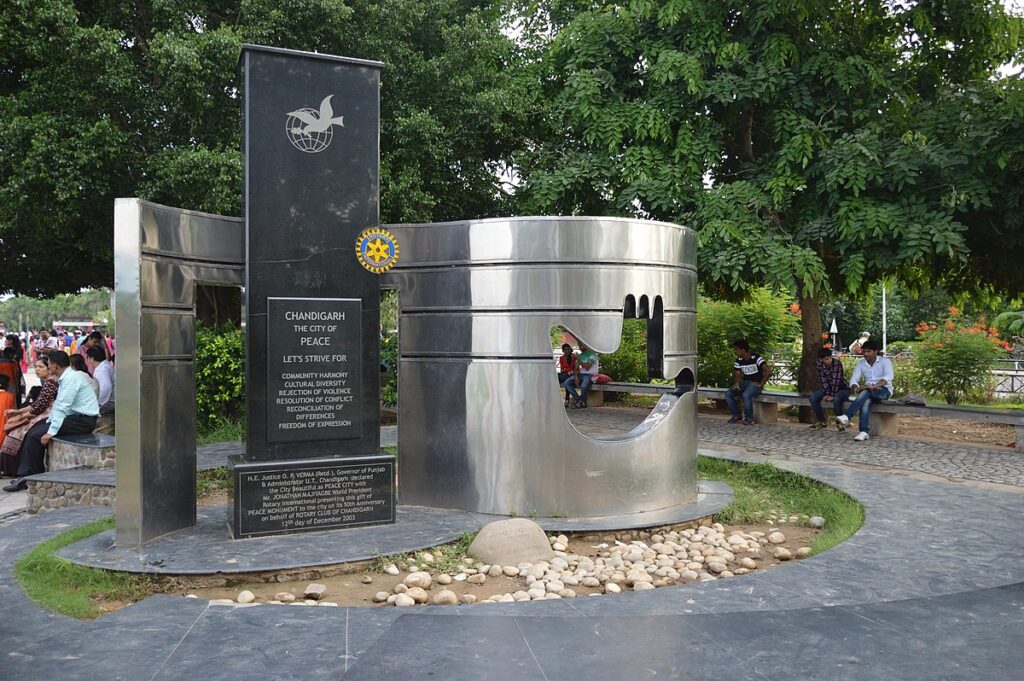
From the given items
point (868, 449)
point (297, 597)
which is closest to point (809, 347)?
point (868, 449)

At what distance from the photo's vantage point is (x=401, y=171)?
14633 mm

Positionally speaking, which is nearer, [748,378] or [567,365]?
[748,378]

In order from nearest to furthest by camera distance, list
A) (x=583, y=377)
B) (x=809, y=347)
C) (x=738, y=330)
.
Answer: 1. (x=809, y=347)
2. (x=583, y=377)
3. (x=738, y=330)

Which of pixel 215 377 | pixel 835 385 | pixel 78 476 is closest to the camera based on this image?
pixel 78 476

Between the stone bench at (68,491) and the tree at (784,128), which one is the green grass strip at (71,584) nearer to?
the stone bench at (68,491)

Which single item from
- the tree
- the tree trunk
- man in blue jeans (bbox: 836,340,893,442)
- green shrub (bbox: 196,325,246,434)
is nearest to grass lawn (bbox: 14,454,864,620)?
the tree

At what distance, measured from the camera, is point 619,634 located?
440cm

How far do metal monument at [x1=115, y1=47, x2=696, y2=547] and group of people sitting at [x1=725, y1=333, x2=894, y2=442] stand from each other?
619cm

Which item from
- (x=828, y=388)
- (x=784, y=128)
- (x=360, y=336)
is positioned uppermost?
(x=784, y=128)

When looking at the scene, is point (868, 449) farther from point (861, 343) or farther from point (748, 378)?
point (861, 343)

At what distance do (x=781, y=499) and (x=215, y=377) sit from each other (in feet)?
27.6

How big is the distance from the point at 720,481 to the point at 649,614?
5349 millimetres

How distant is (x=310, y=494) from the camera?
6.86 meters

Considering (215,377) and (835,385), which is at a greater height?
(215,377)
